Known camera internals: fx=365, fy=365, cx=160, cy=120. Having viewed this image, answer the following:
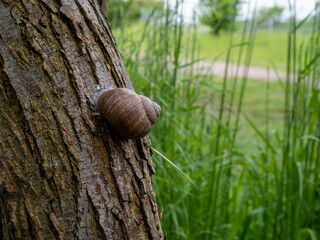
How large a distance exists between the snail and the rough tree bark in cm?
3

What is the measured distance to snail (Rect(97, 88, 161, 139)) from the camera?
86cm

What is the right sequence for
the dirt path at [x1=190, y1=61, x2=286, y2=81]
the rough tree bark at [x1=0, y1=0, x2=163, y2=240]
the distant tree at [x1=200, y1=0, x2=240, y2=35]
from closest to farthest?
the rough tree bark at [x1=0, y1=0, x2=163, y2=240] → the distant tree at [x1=200, y1=0, x2=240, y2=35] → the dirt path at [x1=190, y1=61, x2=286, y2=81]

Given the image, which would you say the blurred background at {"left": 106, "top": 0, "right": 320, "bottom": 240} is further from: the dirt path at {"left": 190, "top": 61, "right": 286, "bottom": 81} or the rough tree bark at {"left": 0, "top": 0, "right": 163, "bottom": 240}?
the rough tree bark at {"left": 0, "top": 0, "right": 163, "bottom": 240}

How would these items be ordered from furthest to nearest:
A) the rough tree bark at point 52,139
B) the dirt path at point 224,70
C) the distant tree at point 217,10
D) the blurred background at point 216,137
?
the dirt path at point 224,70 < the distant tree at point 217,10 < the blurred background at point 216,137 < the rough tree bark at point 52,139

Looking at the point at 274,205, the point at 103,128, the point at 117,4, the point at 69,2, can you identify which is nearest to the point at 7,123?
the point at 103,128

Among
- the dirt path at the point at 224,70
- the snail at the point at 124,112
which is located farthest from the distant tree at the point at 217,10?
the snail at the point at 124,112

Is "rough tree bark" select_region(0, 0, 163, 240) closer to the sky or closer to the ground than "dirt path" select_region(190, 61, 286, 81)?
closer to the sky

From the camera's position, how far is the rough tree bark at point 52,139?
0.84 meters

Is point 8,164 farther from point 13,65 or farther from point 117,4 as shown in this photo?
point 117,4

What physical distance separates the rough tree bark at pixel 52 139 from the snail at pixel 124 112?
0.03 m

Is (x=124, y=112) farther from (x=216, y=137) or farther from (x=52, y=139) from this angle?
(x=216, y=137)

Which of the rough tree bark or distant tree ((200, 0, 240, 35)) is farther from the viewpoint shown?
distant tree ((200, 0, 240, 35))

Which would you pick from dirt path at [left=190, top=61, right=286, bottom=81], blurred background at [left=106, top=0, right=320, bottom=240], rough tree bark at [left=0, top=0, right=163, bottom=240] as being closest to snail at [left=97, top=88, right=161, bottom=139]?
rough tree bark at [left=0, top=0, right=163, bottom=240]

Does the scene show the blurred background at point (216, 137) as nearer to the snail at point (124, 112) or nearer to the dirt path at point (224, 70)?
the dirt path at point (224, 70)
